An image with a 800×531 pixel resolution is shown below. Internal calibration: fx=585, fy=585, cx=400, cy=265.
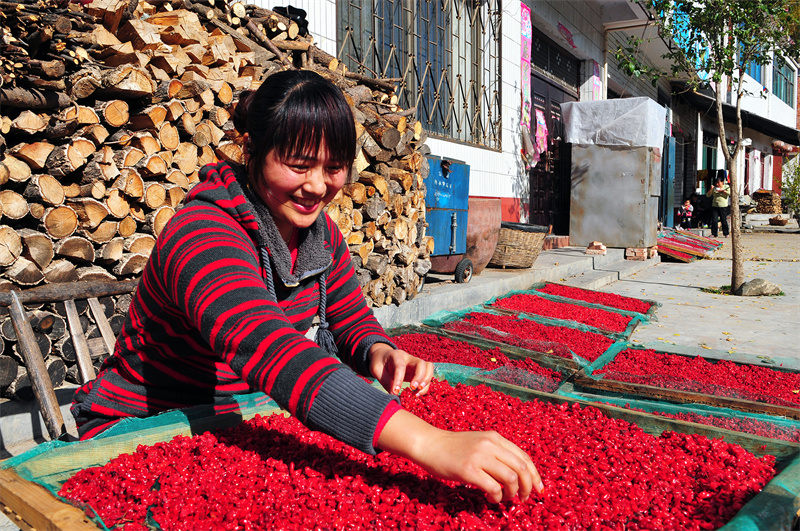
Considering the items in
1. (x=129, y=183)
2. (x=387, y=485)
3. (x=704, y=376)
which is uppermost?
(x=129, y=183)

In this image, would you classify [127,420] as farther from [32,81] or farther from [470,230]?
[470,230]

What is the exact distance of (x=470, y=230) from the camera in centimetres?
696

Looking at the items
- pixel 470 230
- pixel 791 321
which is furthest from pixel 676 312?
pixel 470 230

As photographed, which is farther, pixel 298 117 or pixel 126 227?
pixel 126 227

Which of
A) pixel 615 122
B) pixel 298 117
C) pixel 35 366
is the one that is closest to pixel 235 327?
pixel 298 117

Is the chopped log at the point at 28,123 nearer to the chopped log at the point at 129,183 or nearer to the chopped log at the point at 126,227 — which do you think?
the chopped log at the point at 129,183

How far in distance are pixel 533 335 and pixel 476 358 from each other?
1.05 m

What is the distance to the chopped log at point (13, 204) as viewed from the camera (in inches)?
110

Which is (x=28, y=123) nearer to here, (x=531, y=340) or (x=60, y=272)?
(x=60, y=272)

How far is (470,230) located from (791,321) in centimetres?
348

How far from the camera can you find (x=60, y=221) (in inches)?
118

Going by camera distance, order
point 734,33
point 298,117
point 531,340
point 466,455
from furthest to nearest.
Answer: point 734,33 → point 531,340 → point 298,117 → point 466,455

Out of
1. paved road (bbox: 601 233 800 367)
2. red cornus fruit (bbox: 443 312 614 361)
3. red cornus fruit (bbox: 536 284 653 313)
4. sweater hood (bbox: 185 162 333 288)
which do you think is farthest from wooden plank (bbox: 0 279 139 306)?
red cornus fruit (bbox: 536 284 653 313)

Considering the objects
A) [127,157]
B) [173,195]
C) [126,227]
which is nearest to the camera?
[127,157]
